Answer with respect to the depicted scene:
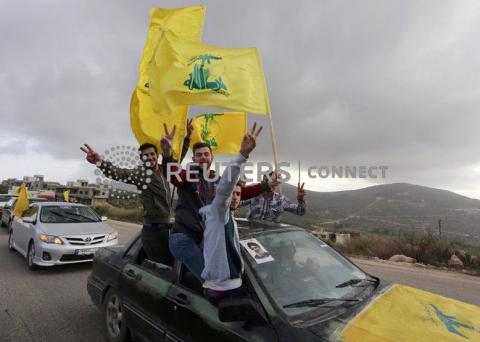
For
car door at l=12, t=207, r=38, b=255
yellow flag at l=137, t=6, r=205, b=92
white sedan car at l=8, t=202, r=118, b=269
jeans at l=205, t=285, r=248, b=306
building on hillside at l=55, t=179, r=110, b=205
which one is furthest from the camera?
building on hillside at l=55, t=179, r=110, b=205

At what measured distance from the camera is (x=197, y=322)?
2490 mm

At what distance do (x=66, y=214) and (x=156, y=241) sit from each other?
6179 millimetres

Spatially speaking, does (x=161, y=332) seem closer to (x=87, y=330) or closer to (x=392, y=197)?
(x=87, y=330)

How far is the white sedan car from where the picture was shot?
718cm

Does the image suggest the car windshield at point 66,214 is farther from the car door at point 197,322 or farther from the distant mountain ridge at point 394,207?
the distant mountain ridge at point 394,207

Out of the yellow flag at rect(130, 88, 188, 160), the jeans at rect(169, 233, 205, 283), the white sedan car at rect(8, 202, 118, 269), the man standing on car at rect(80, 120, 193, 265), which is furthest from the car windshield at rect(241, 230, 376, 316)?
the white sedan car at rect(8, 202, 118, 269)

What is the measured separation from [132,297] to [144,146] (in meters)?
1.72

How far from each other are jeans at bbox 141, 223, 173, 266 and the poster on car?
102 centimetres

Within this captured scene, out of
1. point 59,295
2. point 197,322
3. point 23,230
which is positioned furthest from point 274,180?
point 23,230

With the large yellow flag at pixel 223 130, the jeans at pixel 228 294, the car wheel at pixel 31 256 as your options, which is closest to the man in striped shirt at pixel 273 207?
the large yellow flag at pixel 223 130

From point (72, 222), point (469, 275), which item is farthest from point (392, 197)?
point (72, 222)

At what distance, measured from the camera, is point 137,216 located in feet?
79.9

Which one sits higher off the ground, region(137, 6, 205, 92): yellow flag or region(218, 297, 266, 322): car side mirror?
region(137, 6, 205, 92): yellow flag

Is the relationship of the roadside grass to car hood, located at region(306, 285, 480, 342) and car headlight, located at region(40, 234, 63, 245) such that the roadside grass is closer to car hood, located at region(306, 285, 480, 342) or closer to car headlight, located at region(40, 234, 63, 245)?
car hood, located at region(306, 285, 480, 342)
